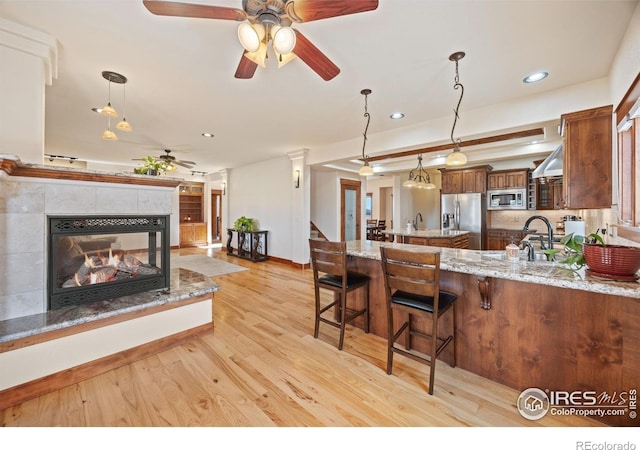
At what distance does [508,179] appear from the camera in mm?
6359

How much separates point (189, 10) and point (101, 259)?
7.50ft

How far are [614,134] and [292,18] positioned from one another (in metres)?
2.89

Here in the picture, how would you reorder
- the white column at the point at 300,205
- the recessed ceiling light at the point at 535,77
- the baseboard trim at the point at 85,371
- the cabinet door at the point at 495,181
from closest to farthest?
the baseboard trim at the point at 85,371, the recessed ceiling light at the point at 535,77, the white column at the point at 300,205, the cabinet door at the point at 495,181

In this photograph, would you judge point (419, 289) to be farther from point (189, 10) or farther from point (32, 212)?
point (32, 212)

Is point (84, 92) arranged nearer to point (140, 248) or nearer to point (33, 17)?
point (33, 17)

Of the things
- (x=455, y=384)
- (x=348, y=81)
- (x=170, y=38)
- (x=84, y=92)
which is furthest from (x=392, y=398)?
(x=84, y=92)

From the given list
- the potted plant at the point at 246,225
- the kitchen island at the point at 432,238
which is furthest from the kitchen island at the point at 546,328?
the potted plant at the point at 246,225

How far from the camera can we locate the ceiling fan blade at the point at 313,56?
1627 millimetres

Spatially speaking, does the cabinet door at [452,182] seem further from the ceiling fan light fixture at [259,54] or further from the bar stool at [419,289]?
the ceiling fan light fixture at [259,54]

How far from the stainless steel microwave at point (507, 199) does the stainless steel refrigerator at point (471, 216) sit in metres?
0.15

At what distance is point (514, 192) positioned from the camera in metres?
6.27

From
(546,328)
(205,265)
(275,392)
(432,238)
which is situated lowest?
(275,392)

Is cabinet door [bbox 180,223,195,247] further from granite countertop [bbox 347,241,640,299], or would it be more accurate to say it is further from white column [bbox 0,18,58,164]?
granite countertop [bbox 347,241,640,299]

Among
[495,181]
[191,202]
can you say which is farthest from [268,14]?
[191,202]
